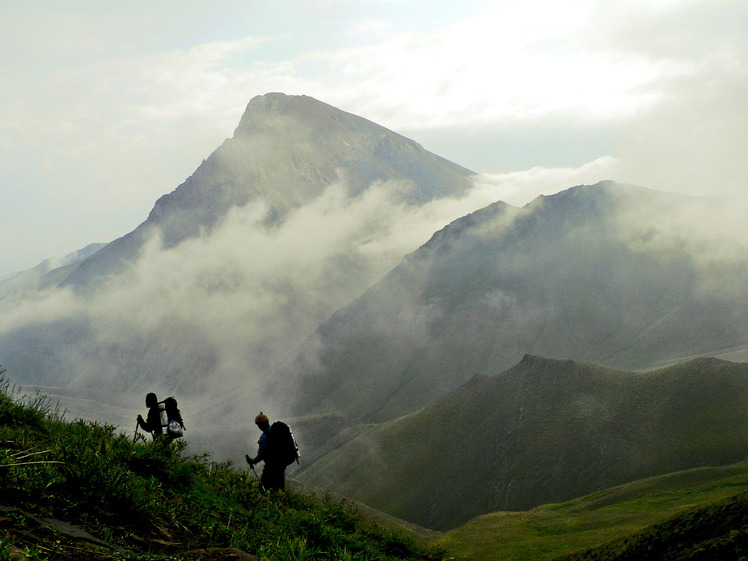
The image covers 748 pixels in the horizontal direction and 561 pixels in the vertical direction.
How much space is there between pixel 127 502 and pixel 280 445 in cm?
595

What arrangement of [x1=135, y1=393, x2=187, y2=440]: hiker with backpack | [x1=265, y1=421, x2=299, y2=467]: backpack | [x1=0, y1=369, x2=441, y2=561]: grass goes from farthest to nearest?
1. [x1=135, y1=393, x2=187, y2=440]: hiker with backpack
2. [x1=265, y1=421, x2=299, y2=467]: backpack
3. [x1=0, y1=369, x2=441, y2=561]: grass

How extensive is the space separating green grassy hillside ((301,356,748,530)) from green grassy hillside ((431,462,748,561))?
2907 cm

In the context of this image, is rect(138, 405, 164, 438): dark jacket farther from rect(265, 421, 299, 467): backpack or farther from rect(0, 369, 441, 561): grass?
rect(265, 421, 299, 467): backpack

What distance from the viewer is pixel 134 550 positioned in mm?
6625

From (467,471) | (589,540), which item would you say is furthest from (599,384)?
(589,540)

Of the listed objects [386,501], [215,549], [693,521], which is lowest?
[386,501]

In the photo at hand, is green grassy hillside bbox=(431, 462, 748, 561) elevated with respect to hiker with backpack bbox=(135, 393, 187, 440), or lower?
lower

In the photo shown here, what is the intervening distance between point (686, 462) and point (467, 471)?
139 ft

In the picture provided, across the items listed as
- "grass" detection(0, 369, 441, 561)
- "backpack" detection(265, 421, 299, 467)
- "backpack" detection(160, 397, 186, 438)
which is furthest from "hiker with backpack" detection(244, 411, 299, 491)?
"backpack" detection(160, 397, 186, 438)

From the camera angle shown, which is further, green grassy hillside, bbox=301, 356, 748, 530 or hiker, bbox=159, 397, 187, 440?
green grassy hillside, bbox=301, 356, 748, 530

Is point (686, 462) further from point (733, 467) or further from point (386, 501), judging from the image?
point (386, 501)

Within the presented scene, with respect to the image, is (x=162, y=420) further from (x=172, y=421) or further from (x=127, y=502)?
(x=127, y=502)

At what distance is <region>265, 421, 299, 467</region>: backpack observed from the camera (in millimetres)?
13258

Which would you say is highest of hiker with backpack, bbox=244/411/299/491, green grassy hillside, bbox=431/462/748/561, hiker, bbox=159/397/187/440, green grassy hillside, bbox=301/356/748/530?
hiker, bbox=159/397/187/440
